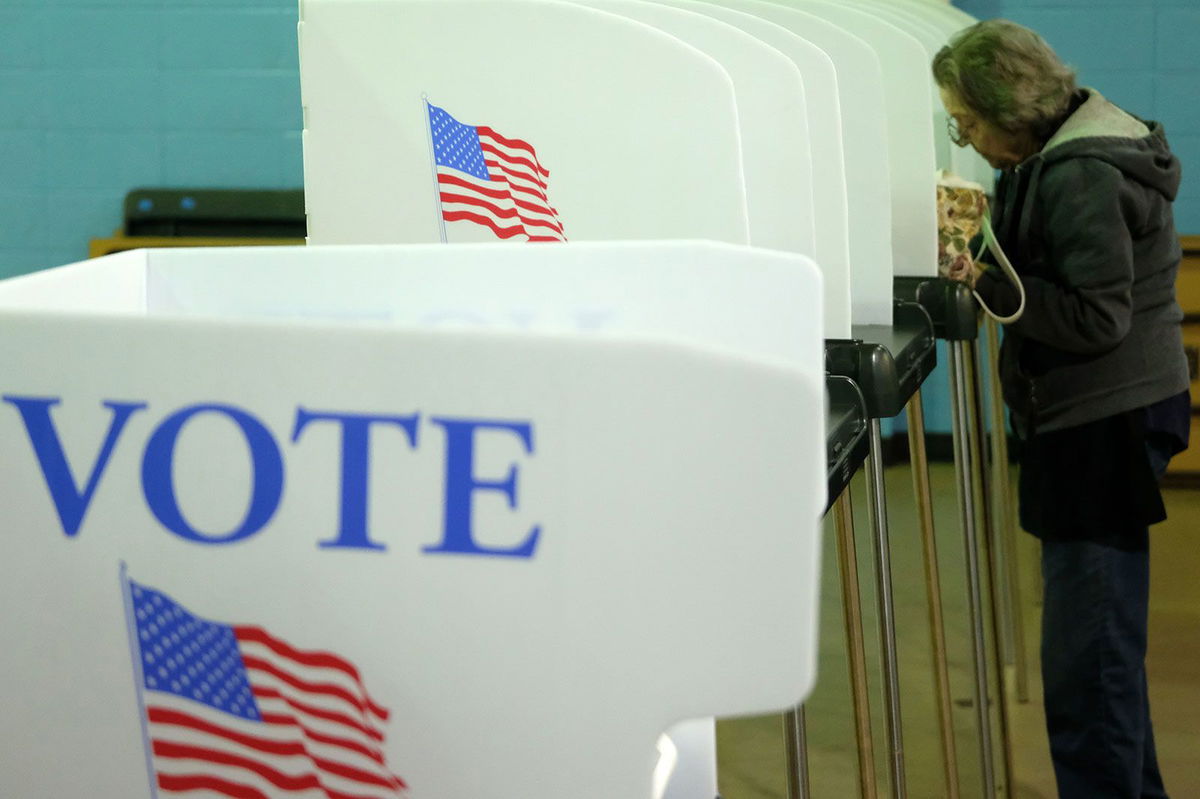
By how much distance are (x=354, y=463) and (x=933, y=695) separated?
2663 mm

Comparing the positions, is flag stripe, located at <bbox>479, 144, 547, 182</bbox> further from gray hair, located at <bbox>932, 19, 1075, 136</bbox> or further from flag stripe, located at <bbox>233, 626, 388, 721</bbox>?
gray hair, located at <bbox>932, 19, 1075, 136</bbox>

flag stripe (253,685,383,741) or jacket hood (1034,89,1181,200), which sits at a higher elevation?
jacket hood (1034,89,1181,200)

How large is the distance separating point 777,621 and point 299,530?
174 mm

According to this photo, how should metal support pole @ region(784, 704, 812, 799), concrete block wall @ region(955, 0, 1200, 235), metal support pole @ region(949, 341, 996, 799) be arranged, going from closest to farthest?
1. metal support pole @ region(784, 704, 812, 799)
2. metal support pole @ region(949, 341, 996, 799)
3. concrete block wall @ region(955, 0, 1200, 235)

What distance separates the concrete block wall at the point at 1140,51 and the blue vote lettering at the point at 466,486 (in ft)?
14.3

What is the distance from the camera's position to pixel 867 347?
4.28 feet

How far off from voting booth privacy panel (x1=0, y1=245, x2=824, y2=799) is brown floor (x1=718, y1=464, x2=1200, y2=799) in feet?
6.63

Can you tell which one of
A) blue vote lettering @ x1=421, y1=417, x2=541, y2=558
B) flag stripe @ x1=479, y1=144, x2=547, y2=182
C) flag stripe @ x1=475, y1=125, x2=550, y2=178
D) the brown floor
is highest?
flag stripe @ x1=475, y1=125, x2=550, y2=178

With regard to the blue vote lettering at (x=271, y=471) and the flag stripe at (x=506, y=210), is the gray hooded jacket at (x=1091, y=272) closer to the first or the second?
the flag stripe at (x=506, y=210)

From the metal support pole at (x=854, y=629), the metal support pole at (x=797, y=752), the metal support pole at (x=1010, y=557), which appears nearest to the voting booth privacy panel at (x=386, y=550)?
the metal support pole at (x=797, y=752)

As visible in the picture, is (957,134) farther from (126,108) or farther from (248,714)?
(126,108)

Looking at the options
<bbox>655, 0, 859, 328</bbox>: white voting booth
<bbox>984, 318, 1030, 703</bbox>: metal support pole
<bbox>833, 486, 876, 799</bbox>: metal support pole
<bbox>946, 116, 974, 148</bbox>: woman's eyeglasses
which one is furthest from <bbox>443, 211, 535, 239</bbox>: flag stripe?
<bbox>984, 318, 1030, 703</bbox>: metal support pole

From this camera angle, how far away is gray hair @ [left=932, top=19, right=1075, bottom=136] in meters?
2.10

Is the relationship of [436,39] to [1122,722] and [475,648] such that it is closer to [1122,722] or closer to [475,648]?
[475,648]
